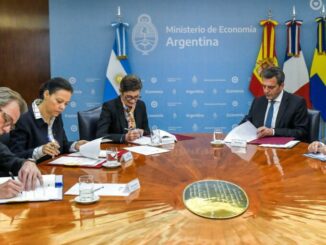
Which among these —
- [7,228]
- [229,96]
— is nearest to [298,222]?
[7,228]

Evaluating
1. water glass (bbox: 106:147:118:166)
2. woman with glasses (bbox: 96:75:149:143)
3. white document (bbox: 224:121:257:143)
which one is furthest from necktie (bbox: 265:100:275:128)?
water glass (bbox: 106:147:118:166)

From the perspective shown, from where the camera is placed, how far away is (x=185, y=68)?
5.18 metres

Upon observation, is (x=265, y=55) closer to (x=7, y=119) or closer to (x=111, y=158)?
(x=111, y=158)

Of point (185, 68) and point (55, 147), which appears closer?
point (55, 147)

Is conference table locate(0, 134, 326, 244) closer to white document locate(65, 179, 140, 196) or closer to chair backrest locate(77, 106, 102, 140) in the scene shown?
white document locate(65, 179, 140, 196)

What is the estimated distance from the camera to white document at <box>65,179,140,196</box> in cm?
188

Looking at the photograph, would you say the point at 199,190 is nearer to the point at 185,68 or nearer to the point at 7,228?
the point at 7,228

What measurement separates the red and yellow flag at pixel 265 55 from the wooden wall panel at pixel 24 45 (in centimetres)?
306

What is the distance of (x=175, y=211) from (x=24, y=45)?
4.65 meters

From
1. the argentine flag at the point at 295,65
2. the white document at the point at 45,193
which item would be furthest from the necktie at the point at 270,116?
the white document at the point at 45,193

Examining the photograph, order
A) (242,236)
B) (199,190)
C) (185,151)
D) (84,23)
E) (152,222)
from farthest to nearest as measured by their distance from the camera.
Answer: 1. (84,23)
2. (185,151)
3. (199,190)
4. (152,222)
5. (242,236)

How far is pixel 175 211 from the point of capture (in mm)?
1659

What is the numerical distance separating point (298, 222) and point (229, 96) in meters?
3.76

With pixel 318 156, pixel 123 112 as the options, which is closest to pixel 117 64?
pixel 123 112
